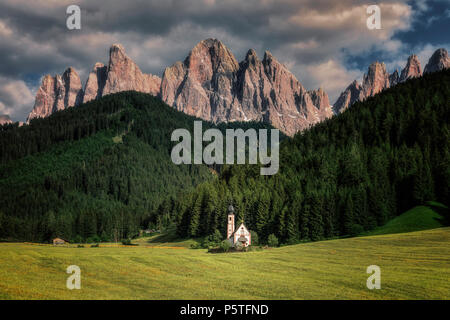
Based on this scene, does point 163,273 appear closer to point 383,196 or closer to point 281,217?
point 281,217

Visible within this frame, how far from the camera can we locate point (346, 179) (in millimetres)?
106875

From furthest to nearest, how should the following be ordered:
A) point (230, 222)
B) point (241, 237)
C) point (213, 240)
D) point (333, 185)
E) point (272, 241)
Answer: point (333, 185) < point (230, 222) < point (213, 240) < point (241, 237) < point (272, 241)

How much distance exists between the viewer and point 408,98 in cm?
15050

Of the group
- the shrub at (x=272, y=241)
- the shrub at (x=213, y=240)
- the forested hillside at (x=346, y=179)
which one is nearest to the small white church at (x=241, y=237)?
the shrub at (x=213, y=240)

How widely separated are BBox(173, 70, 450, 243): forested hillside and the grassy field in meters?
33.9

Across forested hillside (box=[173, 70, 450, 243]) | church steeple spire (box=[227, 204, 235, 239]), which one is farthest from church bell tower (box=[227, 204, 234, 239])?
forested hillside (box=[173, 70, 450, 243])

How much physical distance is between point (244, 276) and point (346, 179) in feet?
250

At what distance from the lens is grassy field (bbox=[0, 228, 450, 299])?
29141 millimetres

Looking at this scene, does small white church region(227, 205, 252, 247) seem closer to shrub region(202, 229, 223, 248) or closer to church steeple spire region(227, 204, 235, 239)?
church steeple spire region(227, 204, 235, 239)

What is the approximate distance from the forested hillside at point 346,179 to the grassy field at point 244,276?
3385 cm

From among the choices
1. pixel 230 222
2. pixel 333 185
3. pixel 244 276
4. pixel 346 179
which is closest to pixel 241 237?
pixel 230 222

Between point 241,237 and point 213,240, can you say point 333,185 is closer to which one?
point 241,237

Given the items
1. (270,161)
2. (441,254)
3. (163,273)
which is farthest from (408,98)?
(163,273)
